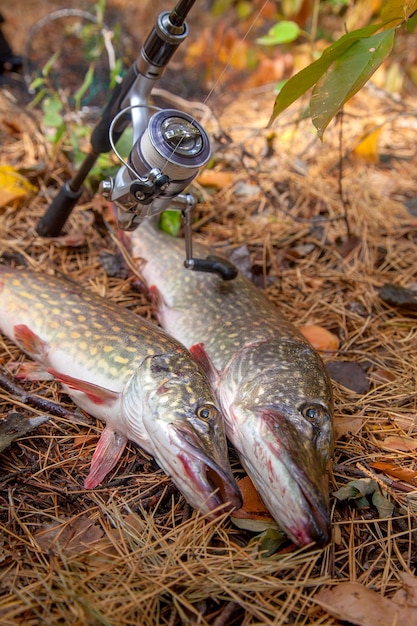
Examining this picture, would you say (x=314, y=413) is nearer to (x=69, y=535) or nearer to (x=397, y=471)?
(x=397, y=471)

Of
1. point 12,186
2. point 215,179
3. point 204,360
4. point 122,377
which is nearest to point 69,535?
point 122,377

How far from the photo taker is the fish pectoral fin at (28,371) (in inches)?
95.8

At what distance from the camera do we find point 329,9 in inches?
283

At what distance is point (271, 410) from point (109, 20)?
260 inches

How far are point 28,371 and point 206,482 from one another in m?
1.14

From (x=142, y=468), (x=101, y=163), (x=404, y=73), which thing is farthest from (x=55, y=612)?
(x=404, y=73)

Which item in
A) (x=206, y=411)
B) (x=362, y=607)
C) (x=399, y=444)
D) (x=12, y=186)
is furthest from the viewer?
(x=12, y=186)

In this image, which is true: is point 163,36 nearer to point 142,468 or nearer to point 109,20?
point 142,468

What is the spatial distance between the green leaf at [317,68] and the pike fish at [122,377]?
3.72ft

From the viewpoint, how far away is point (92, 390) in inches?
83.7

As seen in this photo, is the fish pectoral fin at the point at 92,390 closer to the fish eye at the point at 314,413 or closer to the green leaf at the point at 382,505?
the fish eye at the point at 314,413

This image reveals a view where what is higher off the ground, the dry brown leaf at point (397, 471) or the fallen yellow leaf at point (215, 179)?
the fallen yellow leaf at point (215, 179)

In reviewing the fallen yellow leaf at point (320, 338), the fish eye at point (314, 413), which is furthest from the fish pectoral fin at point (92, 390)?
the fallen yellow leaf at point (320, 338)

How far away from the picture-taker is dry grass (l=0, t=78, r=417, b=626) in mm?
1593
